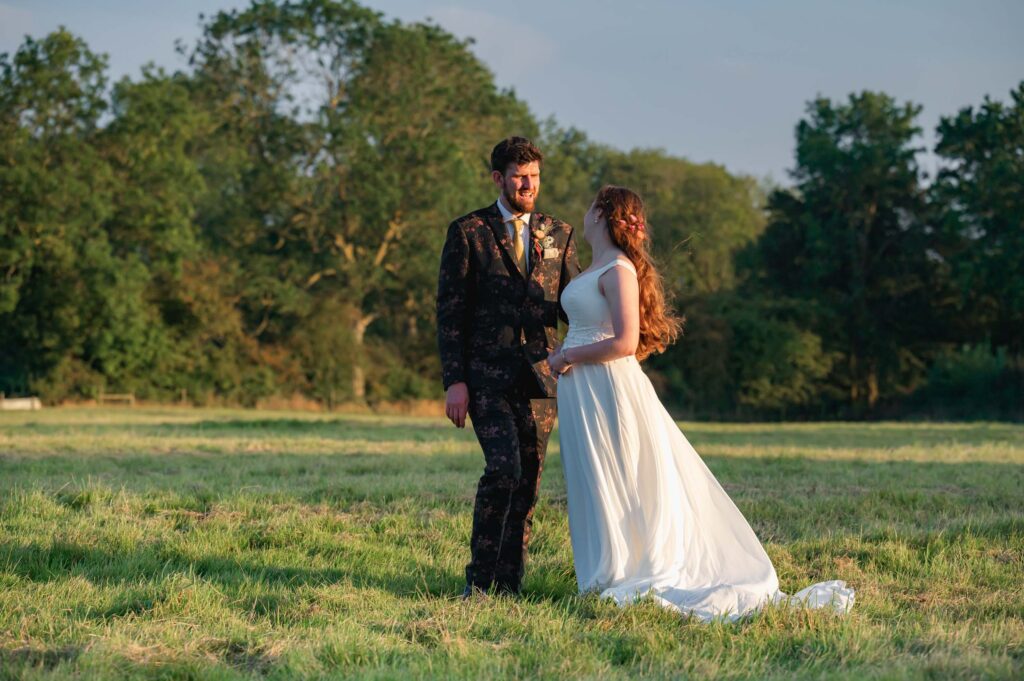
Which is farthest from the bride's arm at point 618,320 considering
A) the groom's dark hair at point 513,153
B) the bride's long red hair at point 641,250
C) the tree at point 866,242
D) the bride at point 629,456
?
the tree at point 866,242

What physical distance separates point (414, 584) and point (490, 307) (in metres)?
1.69

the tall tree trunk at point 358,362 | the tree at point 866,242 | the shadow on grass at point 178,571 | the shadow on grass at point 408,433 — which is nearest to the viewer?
the shadow on grass at point 178,571

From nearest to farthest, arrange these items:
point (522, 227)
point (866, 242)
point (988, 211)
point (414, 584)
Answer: point (522, 227), point (414, 584), point (988, 211), point (866, 242)

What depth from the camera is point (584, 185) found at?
187 ft

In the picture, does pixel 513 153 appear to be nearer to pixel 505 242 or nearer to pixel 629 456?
pixel 505 242

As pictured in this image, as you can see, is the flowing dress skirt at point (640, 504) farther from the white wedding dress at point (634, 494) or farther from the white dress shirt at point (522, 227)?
the white dress shirt at point (522, 227)

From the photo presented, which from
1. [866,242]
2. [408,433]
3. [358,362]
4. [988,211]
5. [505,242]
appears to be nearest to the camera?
[505,242]

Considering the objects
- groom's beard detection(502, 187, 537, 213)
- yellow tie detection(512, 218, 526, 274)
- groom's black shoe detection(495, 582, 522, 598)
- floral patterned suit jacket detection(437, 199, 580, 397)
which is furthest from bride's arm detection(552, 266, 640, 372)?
groom's black shoe detection(495, 582, 522, 598)

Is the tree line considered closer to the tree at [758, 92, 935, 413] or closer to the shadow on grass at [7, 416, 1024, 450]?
the tree at [758, 92, 935, 413]

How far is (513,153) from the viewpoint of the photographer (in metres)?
6.19

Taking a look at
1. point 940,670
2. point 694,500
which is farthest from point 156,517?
point 940,670

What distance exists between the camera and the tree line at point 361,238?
1607 inches

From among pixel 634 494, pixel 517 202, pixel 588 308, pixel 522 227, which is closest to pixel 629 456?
pixel 634 494

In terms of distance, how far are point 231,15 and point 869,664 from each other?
143 ft
